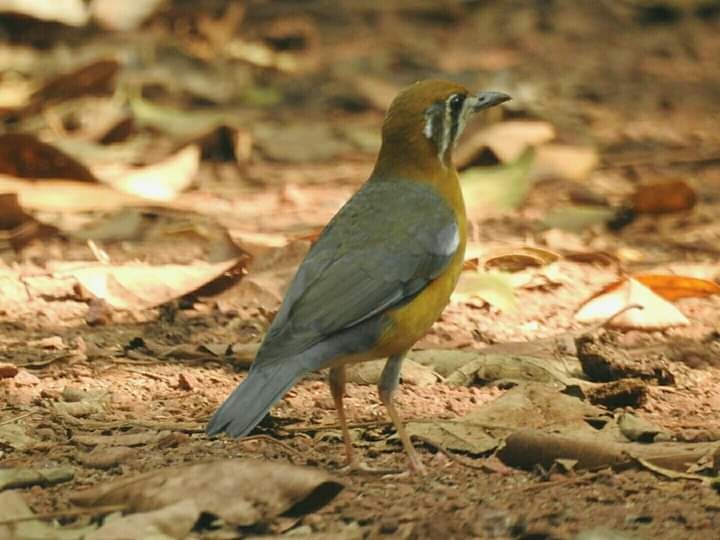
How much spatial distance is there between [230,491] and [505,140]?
4959mm

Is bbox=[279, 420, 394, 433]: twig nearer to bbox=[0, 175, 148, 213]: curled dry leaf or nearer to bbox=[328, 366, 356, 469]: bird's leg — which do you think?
bbox=[328, 366, 356, 469]: bird's leg

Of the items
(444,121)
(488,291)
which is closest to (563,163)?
(488,291)

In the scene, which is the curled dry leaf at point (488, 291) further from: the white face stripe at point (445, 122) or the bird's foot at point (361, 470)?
the bird's foot at point (361, 470)

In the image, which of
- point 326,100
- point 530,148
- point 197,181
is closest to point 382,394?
point 530,148

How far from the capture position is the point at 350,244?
510cm

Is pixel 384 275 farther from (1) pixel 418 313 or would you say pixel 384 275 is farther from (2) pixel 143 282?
(2) pixel 143 282

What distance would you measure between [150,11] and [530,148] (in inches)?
164

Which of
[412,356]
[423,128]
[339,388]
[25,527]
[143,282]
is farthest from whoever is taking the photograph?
[143,282]

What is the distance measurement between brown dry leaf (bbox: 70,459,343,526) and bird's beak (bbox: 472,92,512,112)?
206 centimetres

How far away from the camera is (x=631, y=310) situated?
624 cm

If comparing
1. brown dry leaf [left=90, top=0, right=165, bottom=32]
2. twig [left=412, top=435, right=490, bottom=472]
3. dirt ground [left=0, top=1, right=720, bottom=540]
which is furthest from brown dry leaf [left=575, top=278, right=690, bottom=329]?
brown dry leaf [left=90, top=0, right=165, bottom=32]

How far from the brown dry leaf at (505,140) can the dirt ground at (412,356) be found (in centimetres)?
9

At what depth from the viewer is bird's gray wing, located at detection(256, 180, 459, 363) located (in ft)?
15.6

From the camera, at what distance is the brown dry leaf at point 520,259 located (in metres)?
6.91
